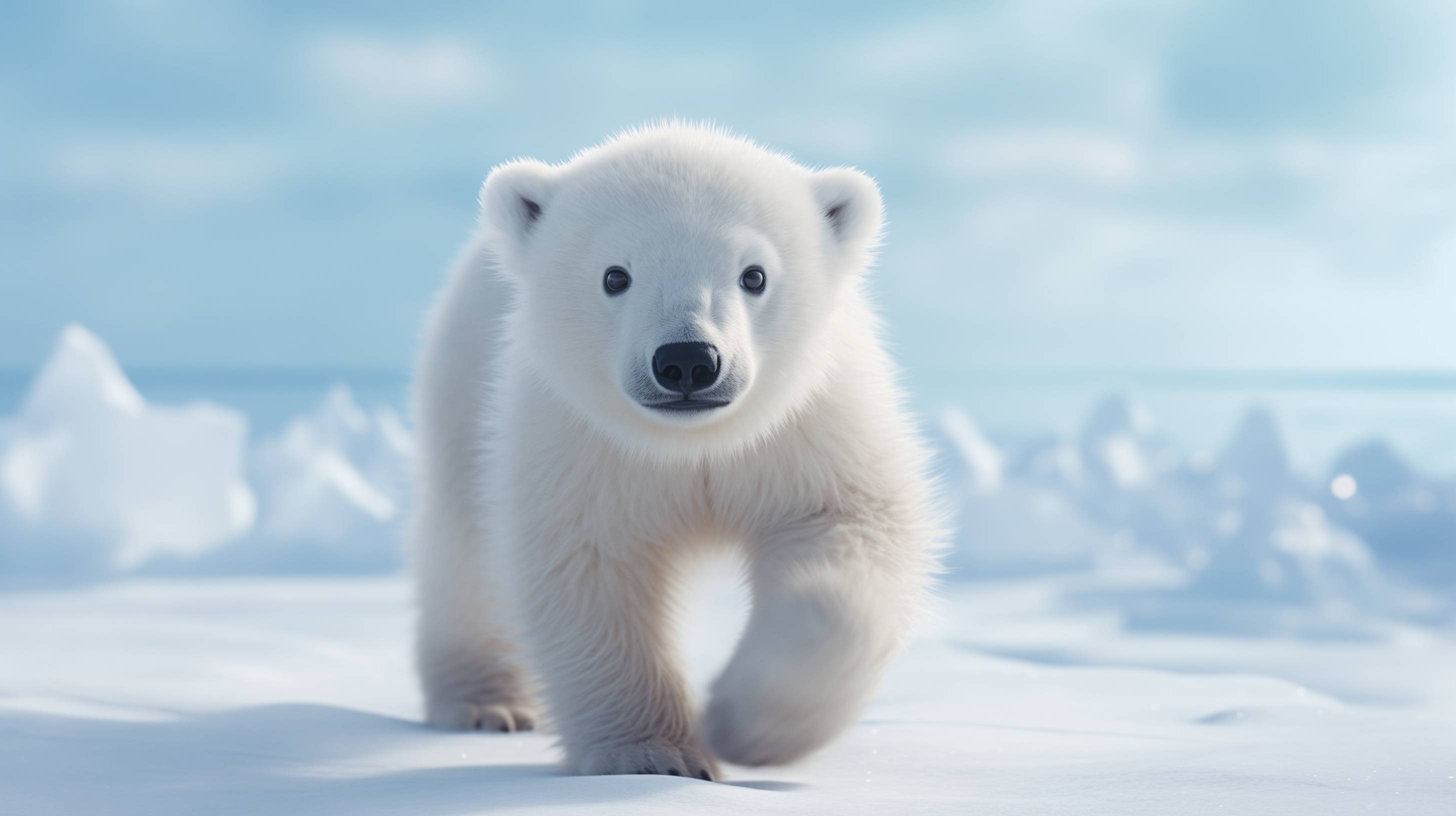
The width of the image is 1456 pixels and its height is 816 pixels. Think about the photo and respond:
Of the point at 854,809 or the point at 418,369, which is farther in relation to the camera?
the point at 418,369

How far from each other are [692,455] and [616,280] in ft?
1.39

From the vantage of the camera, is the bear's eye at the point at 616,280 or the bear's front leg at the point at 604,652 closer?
the bear's eye at the point at 616,280

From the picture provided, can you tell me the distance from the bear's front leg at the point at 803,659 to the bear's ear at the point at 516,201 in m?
0.97

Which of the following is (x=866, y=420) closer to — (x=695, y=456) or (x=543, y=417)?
(x=695, y=456)

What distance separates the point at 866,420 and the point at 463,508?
4.51 ft

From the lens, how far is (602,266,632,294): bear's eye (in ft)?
8.76

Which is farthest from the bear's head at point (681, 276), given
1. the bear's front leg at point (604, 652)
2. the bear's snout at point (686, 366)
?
the bear's front leg at point (604, 652)

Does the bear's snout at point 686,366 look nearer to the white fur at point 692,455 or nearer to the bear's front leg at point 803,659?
the white fur at point 692,455

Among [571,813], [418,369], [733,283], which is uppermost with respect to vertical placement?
[418,369]

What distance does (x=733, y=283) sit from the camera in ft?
8.57

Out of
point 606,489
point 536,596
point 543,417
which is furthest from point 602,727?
point 543,417

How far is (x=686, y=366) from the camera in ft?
8.09

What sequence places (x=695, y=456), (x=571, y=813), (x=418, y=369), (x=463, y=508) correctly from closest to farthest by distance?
(x=571, y=813)
(x=695, y=456)
(x=463, y=508)
(x=418, y=369)

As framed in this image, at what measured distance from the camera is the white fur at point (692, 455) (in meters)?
2.55
